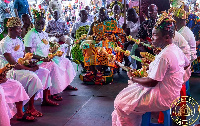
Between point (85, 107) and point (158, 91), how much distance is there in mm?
2144

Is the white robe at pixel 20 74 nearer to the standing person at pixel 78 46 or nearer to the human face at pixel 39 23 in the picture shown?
the human face at pixel 39 23

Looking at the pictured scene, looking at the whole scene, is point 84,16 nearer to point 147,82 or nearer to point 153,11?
point 153,11

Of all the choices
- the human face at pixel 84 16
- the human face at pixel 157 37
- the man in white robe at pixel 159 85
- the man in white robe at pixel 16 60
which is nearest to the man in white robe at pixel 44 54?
the man in white robe at pixel 16 60

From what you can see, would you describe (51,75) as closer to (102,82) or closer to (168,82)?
(102,82)

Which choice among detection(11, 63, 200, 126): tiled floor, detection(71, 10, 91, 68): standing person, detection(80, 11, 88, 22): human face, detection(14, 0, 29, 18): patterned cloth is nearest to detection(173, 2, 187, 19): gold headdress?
detection(11, 63, 200, 126): tiled floor

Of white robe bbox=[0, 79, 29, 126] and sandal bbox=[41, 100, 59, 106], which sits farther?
sandal bbox=[41, 100, 59, 106]

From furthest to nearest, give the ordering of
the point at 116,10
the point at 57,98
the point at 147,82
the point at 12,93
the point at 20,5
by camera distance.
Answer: the point at 116,10, the point at 20,5, the point at 57,98, the point at 12,93, the point at 147,82

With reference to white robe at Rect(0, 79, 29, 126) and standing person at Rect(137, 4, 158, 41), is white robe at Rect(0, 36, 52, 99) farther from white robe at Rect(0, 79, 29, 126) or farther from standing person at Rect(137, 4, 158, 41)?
standing person at Rect(137, 4, 158, 41)

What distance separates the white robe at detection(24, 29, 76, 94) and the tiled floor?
0.31 metres

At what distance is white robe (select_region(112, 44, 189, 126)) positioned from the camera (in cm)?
290

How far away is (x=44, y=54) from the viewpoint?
16.9ft

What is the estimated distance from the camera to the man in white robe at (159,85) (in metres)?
2.93

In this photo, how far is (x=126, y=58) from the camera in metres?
7.28

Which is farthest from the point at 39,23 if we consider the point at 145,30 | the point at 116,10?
the point at 116,10
